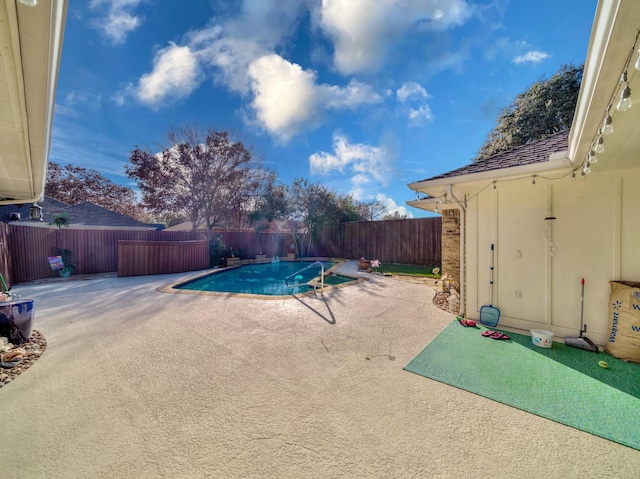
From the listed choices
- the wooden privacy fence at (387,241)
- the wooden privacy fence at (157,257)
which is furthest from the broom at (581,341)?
the wooden privacy fence at (157,257)

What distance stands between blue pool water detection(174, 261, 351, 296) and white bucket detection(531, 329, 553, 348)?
489 centimetres

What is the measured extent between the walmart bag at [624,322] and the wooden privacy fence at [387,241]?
8.02 metres

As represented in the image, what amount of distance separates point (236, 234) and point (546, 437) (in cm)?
1540

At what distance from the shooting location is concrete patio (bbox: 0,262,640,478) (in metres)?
1.69

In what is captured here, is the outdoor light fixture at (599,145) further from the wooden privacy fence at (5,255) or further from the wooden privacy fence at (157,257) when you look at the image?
the wooden privacy fence at (5,255)

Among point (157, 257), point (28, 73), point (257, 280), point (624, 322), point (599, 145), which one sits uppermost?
point (28, 73)

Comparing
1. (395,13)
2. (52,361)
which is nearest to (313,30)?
(395,13)

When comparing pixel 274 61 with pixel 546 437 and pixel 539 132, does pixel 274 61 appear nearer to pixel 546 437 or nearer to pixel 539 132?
pixel 546 437

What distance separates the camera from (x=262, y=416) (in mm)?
2160

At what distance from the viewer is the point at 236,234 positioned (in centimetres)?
1545

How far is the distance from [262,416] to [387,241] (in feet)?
38.9

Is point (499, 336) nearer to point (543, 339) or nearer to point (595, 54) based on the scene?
point (543, 339)

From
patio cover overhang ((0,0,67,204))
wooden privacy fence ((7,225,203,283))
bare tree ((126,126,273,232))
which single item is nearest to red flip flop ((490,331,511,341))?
patio cover overhang ((0,0,67,204))

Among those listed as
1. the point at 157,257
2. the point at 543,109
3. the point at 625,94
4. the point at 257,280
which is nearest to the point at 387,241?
the point at 257,280
